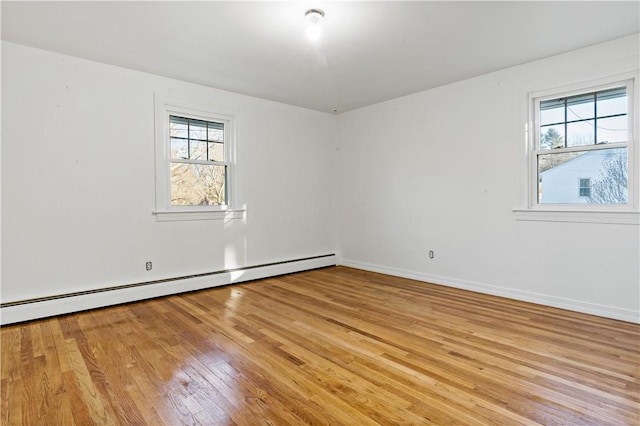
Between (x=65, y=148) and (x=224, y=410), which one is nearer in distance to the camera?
(x=224, y=410)

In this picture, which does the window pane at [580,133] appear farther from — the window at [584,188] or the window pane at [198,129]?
the window pane at [198,129]

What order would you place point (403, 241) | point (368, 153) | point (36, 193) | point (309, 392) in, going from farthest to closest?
point (368, 153)
point (403, 241)
point (36, 193)
point (309, 392)

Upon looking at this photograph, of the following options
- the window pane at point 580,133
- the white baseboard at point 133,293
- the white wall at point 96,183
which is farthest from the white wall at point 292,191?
the window pane at point 580,133

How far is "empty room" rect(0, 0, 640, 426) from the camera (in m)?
2.13

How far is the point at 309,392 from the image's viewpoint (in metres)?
2.04

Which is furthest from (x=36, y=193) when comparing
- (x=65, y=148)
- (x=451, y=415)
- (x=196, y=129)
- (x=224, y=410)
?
(x=451, y=415)

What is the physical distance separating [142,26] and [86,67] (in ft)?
3.81

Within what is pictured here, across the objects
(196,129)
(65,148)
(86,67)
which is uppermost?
(86,67)

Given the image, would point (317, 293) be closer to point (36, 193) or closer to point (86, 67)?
point (36, 193)

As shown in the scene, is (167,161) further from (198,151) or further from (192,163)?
(198,151)

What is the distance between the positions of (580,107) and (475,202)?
142 cm

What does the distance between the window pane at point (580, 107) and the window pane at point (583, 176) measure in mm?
379

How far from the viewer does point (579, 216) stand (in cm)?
348

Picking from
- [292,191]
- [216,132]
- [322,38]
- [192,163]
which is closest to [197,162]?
[192,163]
